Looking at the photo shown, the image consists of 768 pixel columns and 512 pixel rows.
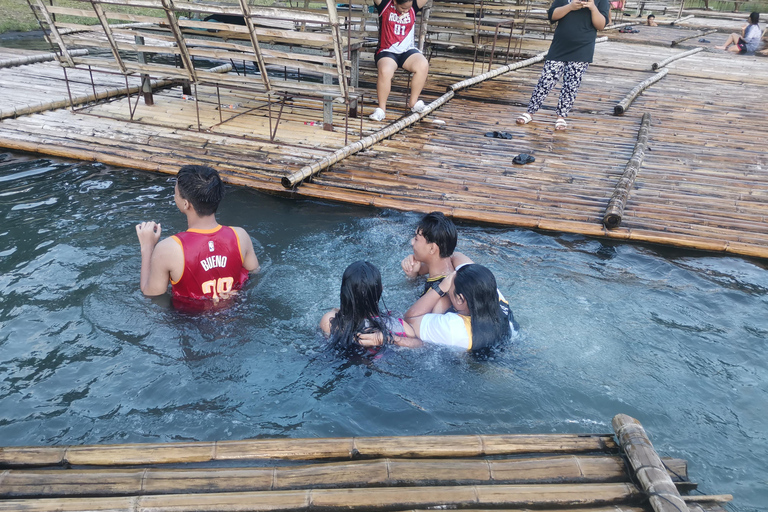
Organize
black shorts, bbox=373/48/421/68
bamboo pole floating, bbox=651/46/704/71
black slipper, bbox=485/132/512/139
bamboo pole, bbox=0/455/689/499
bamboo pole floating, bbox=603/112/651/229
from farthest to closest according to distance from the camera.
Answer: bamboo pole floating, bbox=651/46/704/71 < black shorts, bbox=373/48/421/68 < black slipper, bbox=485/132/512/139 < bamboo pole floating, bbox=603/112/651/229 < bamboo pole, bbox=0/455/689/499

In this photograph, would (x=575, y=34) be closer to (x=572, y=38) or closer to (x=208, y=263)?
(x=572, y=38)

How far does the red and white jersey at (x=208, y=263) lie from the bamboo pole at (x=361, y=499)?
1.81 metres

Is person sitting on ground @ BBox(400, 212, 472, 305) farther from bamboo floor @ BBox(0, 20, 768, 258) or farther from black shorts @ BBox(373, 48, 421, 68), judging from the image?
black shorts @ BBox(373, 48, 421, 68)

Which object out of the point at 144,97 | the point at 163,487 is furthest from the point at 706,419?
the point at 144,97

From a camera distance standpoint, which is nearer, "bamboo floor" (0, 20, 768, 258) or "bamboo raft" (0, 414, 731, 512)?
"bamboo raft" (0, 414, 731, 512)

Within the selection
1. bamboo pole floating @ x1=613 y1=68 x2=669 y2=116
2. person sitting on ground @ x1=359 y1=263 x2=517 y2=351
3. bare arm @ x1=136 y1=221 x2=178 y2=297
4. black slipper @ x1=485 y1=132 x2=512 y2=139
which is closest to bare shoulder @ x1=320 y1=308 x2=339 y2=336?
person sitting on ground @ x1=359 y1=263 x2=517 y2=351

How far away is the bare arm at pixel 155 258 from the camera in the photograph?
399cm

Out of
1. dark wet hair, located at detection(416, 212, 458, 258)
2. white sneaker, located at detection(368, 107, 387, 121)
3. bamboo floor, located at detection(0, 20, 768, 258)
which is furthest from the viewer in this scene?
white sneaker, located at detection(368, 107, 387, 121)

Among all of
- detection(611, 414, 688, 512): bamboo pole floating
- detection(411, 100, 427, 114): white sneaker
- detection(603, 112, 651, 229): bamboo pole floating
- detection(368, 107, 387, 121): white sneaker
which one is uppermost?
detection(411, 100, 427, 114): white sneaker

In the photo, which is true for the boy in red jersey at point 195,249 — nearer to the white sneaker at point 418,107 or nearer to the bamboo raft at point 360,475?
the bamboo raft at point 360,475

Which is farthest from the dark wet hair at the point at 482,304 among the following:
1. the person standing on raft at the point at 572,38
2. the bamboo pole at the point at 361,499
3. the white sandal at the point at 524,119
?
the white sandal at the point at 524,119

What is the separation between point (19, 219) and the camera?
5.85 metres

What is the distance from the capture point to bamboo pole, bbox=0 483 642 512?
260cm

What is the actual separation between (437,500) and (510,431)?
1000 millimetres
